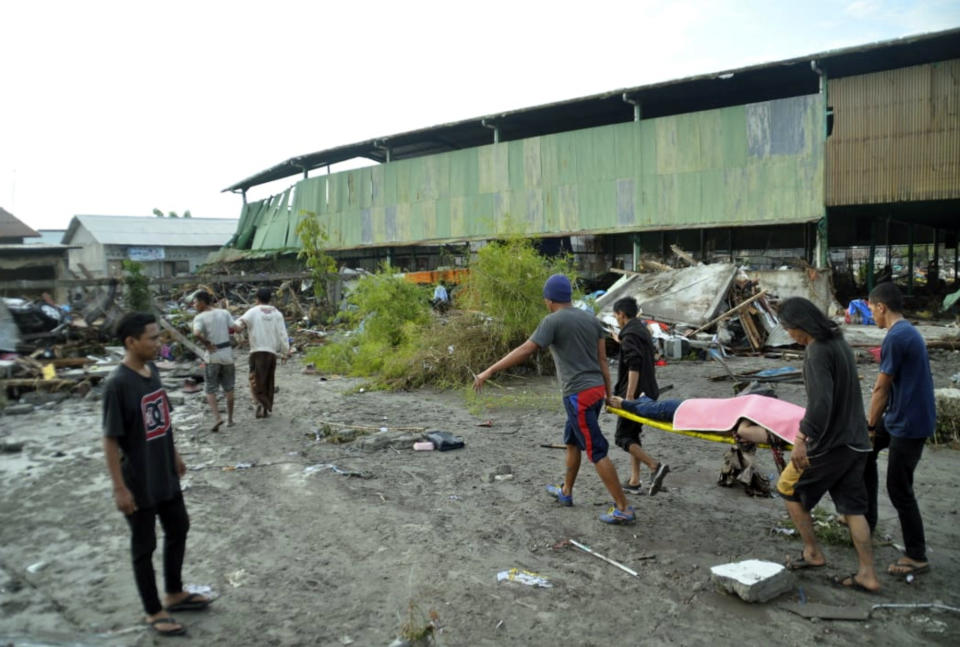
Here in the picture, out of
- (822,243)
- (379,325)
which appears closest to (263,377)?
(379,325)

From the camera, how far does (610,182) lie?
65.8 ft

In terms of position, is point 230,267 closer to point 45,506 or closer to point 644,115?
point 644,115

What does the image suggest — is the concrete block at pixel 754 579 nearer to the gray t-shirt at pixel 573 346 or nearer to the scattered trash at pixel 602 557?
the scattered trash at pixel 602 557

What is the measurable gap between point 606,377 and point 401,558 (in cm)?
207

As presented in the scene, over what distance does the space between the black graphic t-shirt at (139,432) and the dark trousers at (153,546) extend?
80 mm

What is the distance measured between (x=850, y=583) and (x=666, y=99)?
62.2 ft

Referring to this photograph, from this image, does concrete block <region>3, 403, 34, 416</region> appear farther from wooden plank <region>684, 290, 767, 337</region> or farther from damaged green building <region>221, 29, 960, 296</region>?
wooden plank <region>684, 290, 767, 337</region>

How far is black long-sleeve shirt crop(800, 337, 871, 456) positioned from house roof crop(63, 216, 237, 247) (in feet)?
138

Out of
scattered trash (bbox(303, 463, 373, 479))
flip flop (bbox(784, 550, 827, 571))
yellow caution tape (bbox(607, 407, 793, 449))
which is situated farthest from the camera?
scattered trash (bbox(303, 463, 373, 479))

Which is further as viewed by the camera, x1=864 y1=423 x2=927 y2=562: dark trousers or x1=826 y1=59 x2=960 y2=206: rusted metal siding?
x1=826 y1=59 x2=960 y2=206: rusted metal siding

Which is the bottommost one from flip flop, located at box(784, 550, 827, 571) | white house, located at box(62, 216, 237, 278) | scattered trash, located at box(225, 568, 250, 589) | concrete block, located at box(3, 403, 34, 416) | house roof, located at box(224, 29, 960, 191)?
concrete block, located at box(3, 403, 34, 416)

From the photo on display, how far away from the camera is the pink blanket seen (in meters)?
4.39

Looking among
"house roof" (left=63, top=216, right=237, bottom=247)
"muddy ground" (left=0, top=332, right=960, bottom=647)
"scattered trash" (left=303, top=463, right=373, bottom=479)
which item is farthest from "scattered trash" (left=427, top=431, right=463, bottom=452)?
"house roof" (left=63, top=216, right=237, bottom=247)

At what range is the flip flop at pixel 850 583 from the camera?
3.79 m
